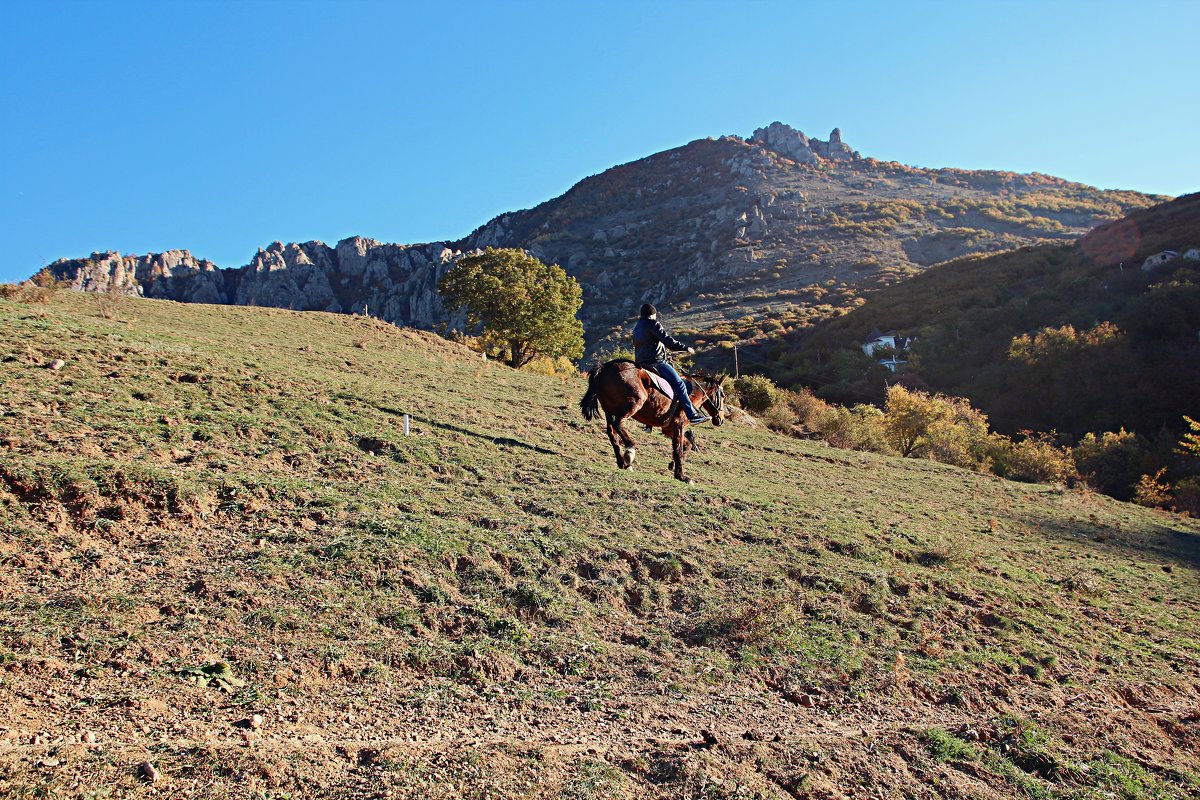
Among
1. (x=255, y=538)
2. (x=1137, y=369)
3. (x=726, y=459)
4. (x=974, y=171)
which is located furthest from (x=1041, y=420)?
(x=974, y=171)

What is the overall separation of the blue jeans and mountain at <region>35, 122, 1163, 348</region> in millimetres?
69534

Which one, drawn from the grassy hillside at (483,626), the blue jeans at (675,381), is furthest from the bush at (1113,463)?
the blue jeans at (675,381)

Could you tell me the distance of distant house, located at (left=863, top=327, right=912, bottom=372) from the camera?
70.2 metres

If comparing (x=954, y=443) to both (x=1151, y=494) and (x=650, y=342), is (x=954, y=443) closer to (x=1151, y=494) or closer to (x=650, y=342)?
(x=1151, y=494)

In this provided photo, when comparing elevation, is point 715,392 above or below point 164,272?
below

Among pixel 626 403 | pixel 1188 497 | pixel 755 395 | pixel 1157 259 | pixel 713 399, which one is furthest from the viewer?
pixel 1157 259

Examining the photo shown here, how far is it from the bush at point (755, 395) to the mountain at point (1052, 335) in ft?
80.2

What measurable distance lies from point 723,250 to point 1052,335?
8073 centimetres

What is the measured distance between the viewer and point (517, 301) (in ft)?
137

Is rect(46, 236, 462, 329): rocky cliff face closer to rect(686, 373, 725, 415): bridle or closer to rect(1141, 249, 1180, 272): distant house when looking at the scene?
rect(1141, 249, 1180, 272): distant house

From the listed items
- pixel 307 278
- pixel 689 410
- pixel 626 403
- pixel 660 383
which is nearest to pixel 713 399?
pixel 689 410

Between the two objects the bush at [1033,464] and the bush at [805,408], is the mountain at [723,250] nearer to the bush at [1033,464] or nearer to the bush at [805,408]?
the bush at [805,408]

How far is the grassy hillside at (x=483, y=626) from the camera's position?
198 inches

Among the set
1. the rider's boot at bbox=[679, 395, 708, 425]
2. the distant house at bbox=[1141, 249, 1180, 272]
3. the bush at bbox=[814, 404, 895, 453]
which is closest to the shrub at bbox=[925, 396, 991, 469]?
the bush at bbox=[814, 404, 895, 453]
